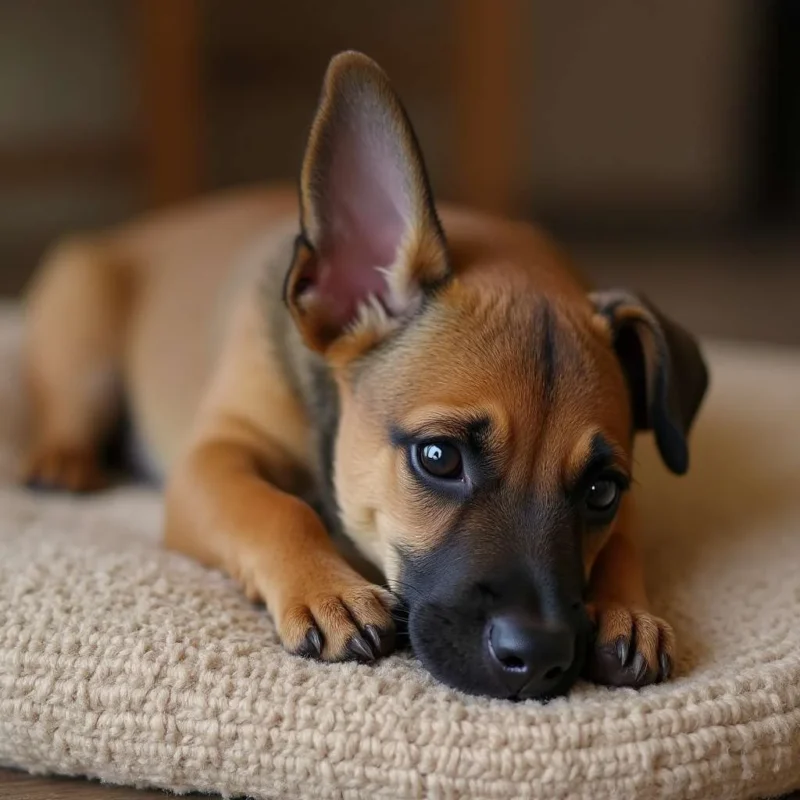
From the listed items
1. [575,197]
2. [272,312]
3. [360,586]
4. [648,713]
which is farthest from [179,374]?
[575,197]

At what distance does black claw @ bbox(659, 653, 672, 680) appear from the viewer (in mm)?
1951

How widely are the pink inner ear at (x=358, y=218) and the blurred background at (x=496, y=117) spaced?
12.7 ft

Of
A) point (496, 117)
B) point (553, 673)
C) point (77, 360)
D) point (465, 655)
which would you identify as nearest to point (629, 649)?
point (553, 673)

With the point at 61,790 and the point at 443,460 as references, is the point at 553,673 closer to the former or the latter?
the point at 443,460

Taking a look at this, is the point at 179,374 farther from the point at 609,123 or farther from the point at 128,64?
the point at 609,123

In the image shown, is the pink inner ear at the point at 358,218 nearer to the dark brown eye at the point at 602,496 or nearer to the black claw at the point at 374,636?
the dark brown eye at the point at 602,496

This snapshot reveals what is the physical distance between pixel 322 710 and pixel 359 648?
131 millimetres

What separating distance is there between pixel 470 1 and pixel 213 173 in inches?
93.1

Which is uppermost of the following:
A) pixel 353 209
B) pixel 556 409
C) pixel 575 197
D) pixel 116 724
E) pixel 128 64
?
pixel 353 209

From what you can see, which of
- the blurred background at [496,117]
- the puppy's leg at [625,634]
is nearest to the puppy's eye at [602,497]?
the puppy's leg at [625,634]

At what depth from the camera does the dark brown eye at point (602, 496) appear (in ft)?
6.77

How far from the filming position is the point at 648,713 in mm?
1804

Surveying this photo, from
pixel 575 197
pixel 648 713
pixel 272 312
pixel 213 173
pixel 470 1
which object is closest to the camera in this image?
pixel 648 713

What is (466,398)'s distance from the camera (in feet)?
6.55
